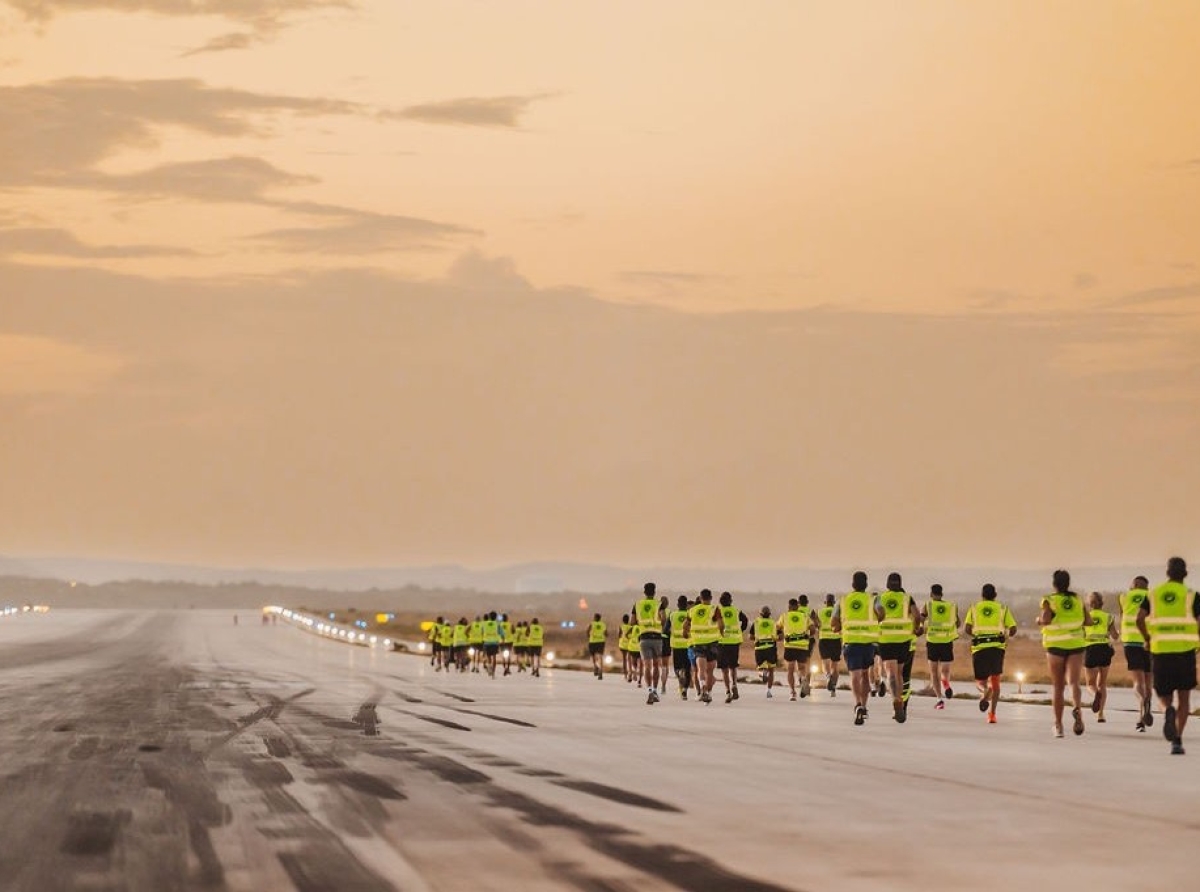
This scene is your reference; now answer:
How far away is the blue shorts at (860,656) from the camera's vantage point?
2967 centimetres

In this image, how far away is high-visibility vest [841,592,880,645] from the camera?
29688 mm

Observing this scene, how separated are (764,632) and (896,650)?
9.86m

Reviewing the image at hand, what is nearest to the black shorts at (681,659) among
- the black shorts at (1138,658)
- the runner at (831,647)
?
the runner at (831,647)

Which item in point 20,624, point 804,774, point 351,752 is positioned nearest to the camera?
point 804,774

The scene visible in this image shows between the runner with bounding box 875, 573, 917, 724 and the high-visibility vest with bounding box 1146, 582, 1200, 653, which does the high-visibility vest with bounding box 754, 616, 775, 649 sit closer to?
the runner with bounding box 875, 573, 917, 724

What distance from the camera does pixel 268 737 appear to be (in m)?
26.1

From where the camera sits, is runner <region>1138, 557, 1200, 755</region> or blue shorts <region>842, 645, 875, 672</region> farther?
blue shorts <region>842, 645, 875, 672</region>

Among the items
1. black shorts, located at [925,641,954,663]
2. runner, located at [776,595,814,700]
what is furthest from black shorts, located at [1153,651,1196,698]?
runner, located at [776,595,814,700]

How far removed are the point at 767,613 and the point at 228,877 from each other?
2879cm

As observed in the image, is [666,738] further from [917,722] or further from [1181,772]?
[1181,772]

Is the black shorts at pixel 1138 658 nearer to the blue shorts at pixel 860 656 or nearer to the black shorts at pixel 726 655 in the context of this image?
the blue shorts at pixel 860 656

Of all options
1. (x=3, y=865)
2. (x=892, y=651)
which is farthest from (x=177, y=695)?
(x=3, y=865)

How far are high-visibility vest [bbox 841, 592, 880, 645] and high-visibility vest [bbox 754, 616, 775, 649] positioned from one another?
33.7 feet

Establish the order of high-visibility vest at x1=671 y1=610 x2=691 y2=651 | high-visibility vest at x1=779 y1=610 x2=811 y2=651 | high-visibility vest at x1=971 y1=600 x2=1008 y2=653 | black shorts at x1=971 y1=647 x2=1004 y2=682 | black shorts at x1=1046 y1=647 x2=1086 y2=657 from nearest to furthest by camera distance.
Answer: black shorts at x1=1046 y1=647 x2=1086 y2=657
black shorts at x1=971 y1=647 x2=1004 y2=682
high-visibility vest at x1=971 y1=600 x2=1008 y2=653
high-visibility vest at x1=779 y1=610 x2=811 y2=651
high-visibility vest at x1=671 y1=610 x2=691 y2=651
